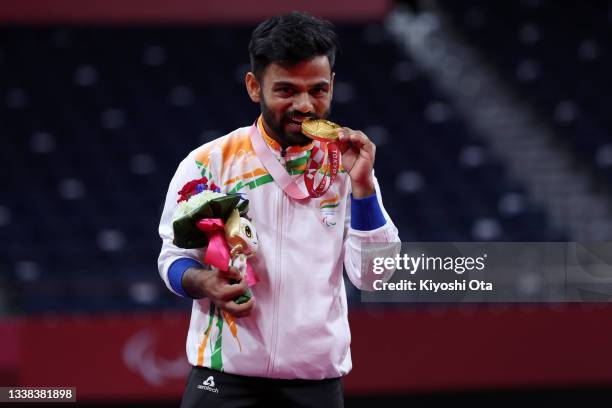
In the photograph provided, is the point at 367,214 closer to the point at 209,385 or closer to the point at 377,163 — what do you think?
the point at 209,385

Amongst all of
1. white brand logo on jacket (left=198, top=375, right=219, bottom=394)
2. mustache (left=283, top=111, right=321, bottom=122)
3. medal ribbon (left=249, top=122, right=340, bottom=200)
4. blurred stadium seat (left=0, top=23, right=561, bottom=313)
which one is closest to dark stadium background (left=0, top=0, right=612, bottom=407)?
blurred stadium seat (left=0, top=23, right=561, bottom=313)

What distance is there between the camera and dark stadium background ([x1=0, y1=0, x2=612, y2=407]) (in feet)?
16.8

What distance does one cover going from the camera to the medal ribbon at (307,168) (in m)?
2.15

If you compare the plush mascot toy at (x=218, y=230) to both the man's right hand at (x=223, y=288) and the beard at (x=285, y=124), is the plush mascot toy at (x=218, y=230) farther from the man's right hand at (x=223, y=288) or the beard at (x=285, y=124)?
the beard at (x=285, y=124)

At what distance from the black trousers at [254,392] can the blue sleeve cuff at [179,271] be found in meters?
0.23

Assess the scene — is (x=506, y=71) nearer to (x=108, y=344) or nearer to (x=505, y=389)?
(x=505, y=389)

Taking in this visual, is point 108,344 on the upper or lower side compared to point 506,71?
lower

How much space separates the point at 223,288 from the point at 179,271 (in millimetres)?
187

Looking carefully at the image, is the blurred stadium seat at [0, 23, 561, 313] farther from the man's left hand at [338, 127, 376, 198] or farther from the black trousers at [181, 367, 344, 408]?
the man's left hand at [338, 127, 376, 198]

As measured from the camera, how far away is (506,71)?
9.11 metres

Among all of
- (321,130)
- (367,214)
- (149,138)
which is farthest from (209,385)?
(149,138)

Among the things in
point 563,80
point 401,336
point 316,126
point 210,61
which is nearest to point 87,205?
point 210,61

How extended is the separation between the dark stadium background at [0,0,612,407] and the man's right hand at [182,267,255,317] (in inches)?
123

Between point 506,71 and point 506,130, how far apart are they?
69 centimetres
